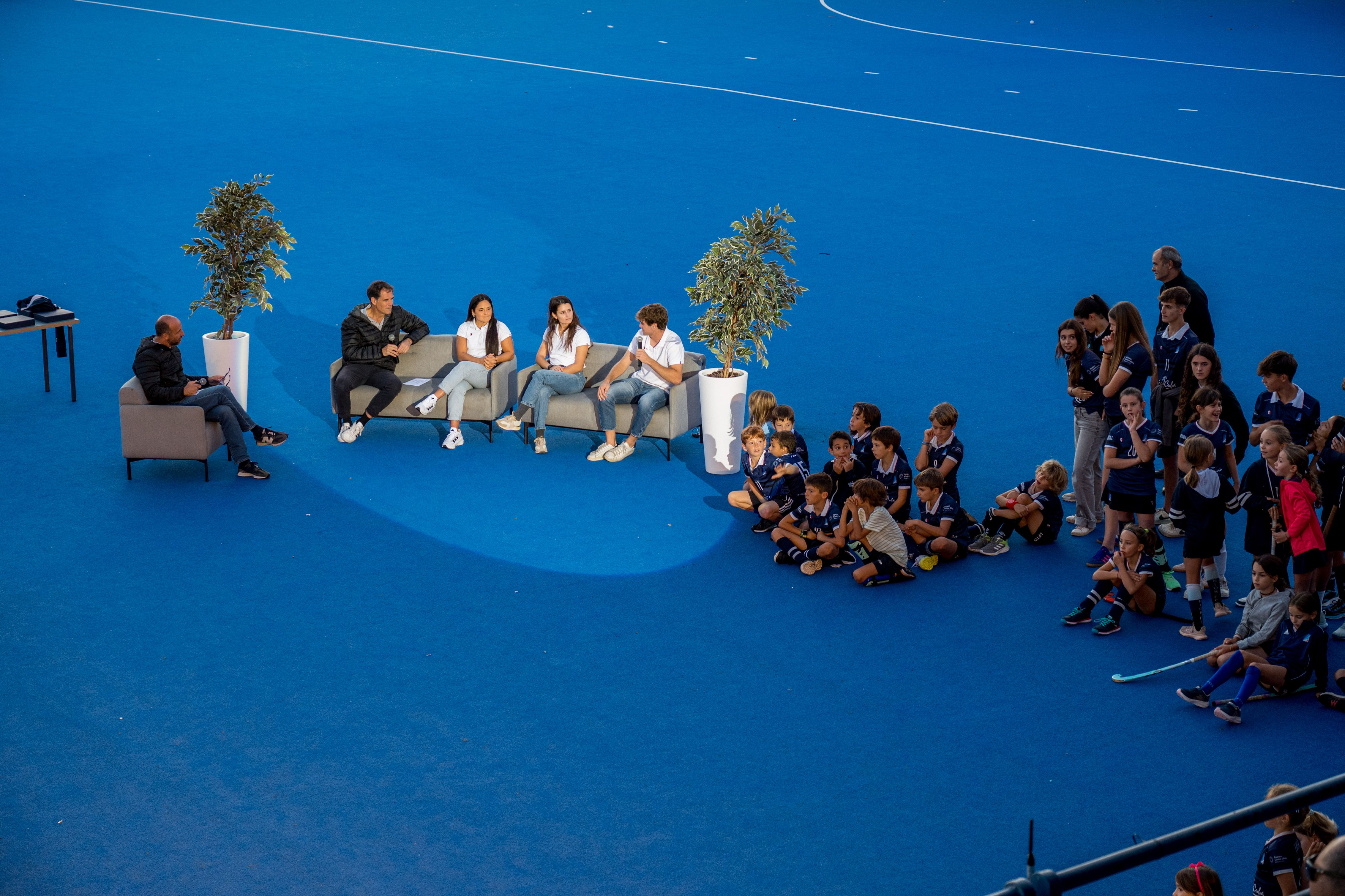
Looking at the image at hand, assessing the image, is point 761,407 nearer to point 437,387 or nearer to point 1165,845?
point 437,387

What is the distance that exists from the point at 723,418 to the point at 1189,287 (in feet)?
12.9

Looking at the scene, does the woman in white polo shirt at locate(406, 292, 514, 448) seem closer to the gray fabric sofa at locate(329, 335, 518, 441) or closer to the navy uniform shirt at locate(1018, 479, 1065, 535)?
the gray fabric sofa at locate(329, 335, 518, 441)

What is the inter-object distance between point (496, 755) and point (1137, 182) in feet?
52.6

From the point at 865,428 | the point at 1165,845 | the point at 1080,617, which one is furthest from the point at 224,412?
the point at 1165,845

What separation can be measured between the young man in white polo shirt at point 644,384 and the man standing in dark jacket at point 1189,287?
4023 mm

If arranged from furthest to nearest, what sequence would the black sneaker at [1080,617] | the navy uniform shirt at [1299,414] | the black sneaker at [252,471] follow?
1. the black sneaker at [252,471]
2. the navy uniform shirt at [1299,414]
3. the black sneaker at [1080,617]

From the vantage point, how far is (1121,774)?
291 inches

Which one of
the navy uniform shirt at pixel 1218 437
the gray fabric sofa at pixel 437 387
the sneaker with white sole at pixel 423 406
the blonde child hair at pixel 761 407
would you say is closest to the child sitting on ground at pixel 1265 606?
the navy uniform shirt at pixel 1218 437

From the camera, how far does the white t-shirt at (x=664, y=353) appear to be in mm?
11836

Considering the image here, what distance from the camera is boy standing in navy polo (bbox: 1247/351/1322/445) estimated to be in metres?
9.34

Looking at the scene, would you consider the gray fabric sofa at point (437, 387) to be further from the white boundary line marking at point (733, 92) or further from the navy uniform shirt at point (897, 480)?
the white boundary line marking at point (733, 92)

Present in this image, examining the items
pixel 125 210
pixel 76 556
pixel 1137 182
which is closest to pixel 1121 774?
pixel 76 556

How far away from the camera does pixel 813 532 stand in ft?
32.6

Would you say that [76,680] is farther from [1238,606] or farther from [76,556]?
[1238,606]
